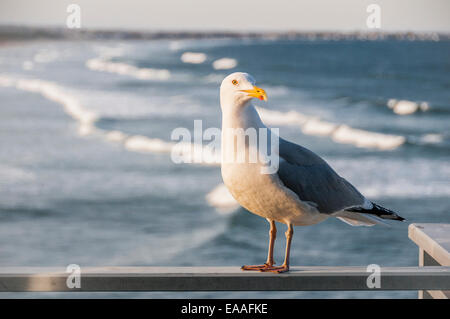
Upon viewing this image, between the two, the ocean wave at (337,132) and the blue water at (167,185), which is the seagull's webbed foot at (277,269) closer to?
the blue water at (167,185)

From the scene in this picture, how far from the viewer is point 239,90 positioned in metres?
2.69

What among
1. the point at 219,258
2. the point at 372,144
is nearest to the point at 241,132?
the point at 219,258

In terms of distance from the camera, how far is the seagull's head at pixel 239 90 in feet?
8.68

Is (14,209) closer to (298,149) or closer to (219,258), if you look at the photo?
(219,258)

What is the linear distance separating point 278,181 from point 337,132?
19.8 metres

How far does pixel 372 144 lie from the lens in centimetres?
2058

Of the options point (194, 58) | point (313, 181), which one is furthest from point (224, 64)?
point (313, 181)

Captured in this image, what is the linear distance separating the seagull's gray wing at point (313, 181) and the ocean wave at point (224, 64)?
5213cm
